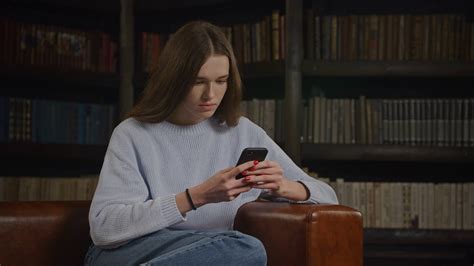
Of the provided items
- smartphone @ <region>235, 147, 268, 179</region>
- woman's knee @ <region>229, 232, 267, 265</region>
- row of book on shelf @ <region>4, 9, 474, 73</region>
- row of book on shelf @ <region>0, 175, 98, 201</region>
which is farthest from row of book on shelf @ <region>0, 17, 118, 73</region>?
woman's knee @ <region>229, 232, 267, 265</region>

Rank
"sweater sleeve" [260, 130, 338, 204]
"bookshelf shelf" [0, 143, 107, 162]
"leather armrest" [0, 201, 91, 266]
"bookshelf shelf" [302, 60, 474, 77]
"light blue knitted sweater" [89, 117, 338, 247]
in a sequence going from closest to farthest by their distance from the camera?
"light blue knitted sweater" [89, 117, 338, 247] → "leather armrest" [0, 201, 91, 266] → "sweater sleeve" [260, 130, 338, 204] → "bookshelf shelf" [302, 60, 474, 77] → "bookshelf shelf" [0, 143, 107, 162]

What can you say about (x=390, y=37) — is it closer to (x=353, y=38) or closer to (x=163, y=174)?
(x=353, y=38)

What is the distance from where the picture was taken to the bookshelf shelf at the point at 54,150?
288 centimetres

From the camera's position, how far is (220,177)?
144cm

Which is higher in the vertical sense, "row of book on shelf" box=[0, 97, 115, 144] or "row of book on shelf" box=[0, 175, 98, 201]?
"row of book on shelf" box=[0, 97, 115, 144]

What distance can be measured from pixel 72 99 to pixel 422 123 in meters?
1.73

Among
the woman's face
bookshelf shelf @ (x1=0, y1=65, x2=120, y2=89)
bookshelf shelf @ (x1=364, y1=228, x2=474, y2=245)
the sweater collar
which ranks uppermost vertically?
bookshelf shelf @ (x1=0, y1=65, x2=120, y2=89)

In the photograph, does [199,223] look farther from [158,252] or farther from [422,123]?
[422,123]

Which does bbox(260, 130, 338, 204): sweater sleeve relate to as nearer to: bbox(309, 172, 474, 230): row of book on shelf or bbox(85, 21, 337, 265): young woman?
bbox(85, 21, 337, 265): young woman

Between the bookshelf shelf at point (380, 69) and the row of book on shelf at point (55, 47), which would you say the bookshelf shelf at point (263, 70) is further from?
the row of book on shelf at point (55, 47)

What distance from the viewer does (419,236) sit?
2766 millimetres

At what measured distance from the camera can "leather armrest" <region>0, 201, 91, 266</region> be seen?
61.1 inches

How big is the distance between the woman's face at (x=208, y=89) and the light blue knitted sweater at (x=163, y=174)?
0.09m

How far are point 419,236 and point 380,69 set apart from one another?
0.72 m
